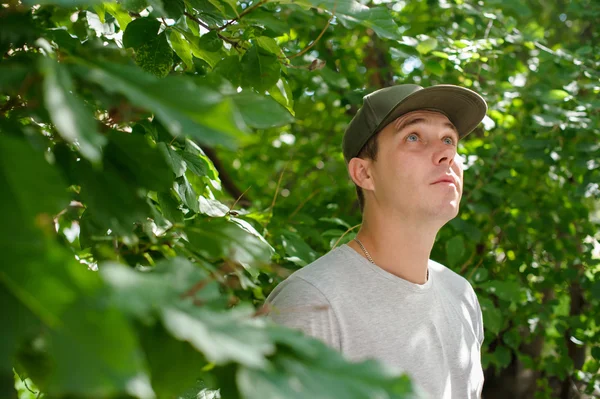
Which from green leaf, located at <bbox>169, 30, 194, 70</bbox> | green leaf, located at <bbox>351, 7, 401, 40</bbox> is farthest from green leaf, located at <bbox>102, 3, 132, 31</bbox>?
green leaf, located at <bbox>351, 7, 401, 40</bbox>

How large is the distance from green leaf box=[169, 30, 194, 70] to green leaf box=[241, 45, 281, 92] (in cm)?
17

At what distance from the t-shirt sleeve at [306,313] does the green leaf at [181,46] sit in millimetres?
653

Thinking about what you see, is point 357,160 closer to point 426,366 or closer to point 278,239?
point 278,239

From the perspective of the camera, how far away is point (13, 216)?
1.92 feet

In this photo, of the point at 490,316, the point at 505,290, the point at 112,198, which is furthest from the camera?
the point at 505,290

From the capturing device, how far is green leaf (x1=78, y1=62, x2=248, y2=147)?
60 cm

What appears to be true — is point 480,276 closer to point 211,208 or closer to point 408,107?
point 408,107

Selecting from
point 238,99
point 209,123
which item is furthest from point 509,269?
point 209,123

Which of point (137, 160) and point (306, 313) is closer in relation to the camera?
point (137, 160)

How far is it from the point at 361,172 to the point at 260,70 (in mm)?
904

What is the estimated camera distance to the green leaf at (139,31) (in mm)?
1444

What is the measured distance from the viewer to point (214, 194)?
2074mm

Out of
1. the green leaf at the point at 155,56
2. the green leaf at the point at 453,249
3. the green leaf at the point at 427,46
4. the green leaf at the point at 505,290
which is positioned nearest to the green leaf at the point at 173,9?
the green leaf at the point at 155,56

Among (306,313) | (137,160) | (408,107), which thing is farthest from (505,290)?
(137,160)
